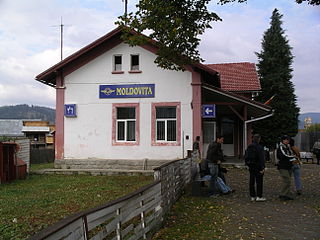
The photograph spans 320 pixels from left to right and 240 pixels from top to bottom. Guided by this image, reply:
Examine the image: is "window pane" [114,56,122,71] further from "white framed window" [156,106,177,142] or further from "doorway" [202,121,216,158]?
"doorway" [202,121,216,158]

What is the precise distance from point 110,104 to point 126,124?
4.10 ft

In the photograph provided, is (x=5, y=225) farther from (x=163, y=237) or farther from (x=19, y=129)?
(x=19, y=129)

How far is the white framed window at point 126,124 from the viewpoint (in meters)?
18.5

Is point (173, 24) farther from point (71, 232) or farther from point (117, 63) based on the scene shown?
point (71, 232)

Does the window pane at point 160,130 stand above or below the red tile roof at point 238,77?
below

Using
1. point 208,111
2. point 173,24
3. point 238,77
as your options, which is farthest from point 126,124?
point 238,77

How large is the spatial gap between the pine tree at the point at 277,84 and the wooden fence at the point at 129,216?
28.0 meters

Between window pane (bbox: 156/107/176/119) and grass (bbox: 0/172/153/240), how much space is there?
3.46m

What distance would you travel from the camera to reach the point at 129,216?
18.5 feet

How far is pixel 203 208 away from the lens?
9.25 meters

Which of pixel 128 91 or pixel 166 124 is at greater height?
pixel 128 91

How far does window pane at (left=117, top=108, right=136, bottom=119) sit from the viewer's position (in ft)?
61.0

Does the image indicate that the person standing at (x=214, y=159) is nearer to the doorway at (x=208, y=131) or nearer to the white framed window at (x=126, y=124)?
the white framed window at (x=126, y=124)

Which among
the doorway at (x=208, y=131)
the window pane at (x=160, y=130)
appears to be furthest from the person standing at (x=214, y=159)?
the doorway at (x=208, y=131)
